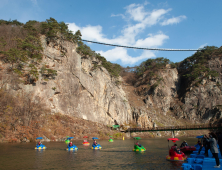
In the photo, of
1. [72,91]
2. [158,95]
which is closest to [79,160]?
[72,91]

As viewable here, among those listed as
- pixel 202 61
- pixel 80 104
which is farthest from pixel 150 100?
pixel 80 104

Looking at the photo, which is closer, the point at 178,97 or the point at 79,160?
the point at 79,160

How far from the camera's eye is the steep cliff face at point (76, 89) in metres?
47.8

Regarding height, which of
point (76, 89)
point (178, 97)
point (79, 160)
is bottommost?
point (79, 160)

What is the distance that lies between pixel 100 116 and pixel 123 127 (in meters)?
8.95

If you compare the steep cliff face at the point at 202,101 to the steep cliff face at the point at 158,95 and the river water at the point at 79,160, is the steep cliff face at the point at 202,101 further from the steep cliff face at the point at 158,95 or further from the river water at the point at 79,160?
the river water at the point at 79,160

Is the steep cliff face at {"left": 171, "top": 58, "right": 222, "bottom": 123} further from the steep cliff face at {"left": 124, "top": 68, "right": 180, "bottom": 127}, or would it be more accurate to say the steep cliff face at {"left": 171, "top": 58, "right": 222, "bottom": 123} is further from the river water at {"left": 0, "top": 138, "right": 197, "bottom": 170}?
the river water at {"left": 0, "top": 138, "right": 197, "bottom": 170}

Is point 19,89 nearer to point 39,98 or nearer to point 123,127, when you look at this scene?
point 39,98

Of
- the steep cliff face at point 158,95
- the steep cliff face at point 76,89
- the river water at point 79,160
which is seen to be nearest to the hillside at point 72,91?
the steep cliff face at point 76,89

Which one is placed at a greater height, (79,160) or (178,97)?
(178,97)

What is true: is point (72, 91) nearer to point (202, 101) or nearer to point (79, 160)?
point (79, 160)

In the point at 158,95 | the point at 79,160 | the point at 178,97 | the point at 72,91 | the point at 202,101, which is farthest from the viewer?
the point at 178,97

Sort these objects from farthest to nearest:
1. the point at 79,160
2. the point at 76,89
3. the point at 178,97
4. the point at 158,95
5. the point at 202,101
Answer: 1. the point at 178,97
2. the point at 158,95
3. the point at 202,101
4. the point at 76,89
5. the point at 79,160

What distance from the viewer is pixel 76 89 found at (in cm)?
5338
